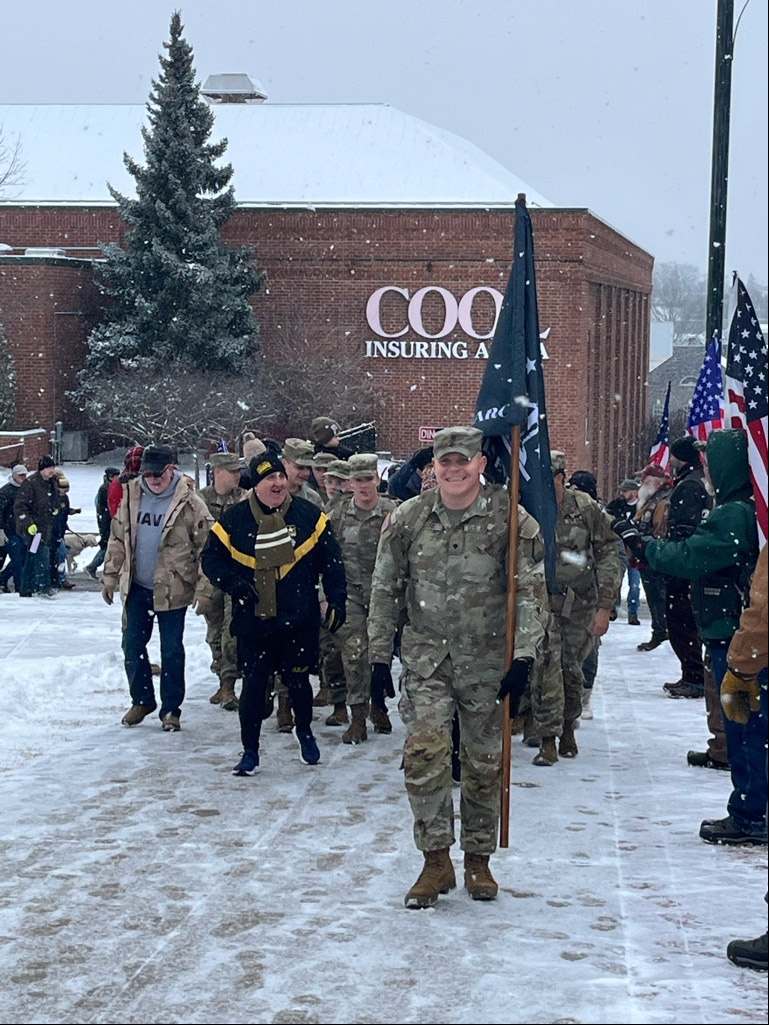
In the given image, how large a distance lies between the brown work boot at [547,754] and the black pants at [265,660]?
1.51 m

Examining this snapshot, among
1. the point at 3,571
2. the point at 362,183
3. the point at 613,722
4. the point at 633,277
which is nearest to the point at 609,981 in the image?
the point at 613,722

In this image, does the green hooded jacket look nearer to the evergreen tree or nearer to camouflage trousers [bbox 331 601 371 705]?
camouflage trousers [bbox 331 601 371 705]

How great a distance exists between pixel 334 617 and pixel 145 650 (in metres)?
2.10

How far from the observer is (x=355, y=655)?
10227 mm

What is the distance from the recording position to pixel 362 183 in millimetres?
45719

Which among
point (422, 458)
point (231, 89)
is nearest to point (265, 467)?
point (422, 458)

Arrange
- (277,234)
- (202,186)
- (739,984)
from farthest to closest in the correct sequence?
(277,234) < (202,186) < (739,984)

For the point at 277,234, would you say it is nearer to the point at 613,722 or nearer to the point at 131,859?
the point at 613,722

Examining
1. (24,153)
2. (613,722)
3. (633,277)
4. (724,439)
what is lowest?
(613,722)

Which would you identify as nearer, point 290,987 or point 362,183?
point 290,987

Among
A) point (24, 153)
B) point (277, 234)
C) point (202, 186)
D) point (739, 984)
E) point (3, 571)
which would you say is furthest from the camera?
point (24, 153)

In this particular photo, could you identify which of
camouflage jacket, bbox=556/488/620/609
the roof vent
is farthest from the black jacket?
the roof vent

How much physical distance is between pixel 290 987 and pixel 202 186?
35.2m

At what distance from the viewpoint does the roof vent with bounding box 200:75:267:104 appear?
53094mm
